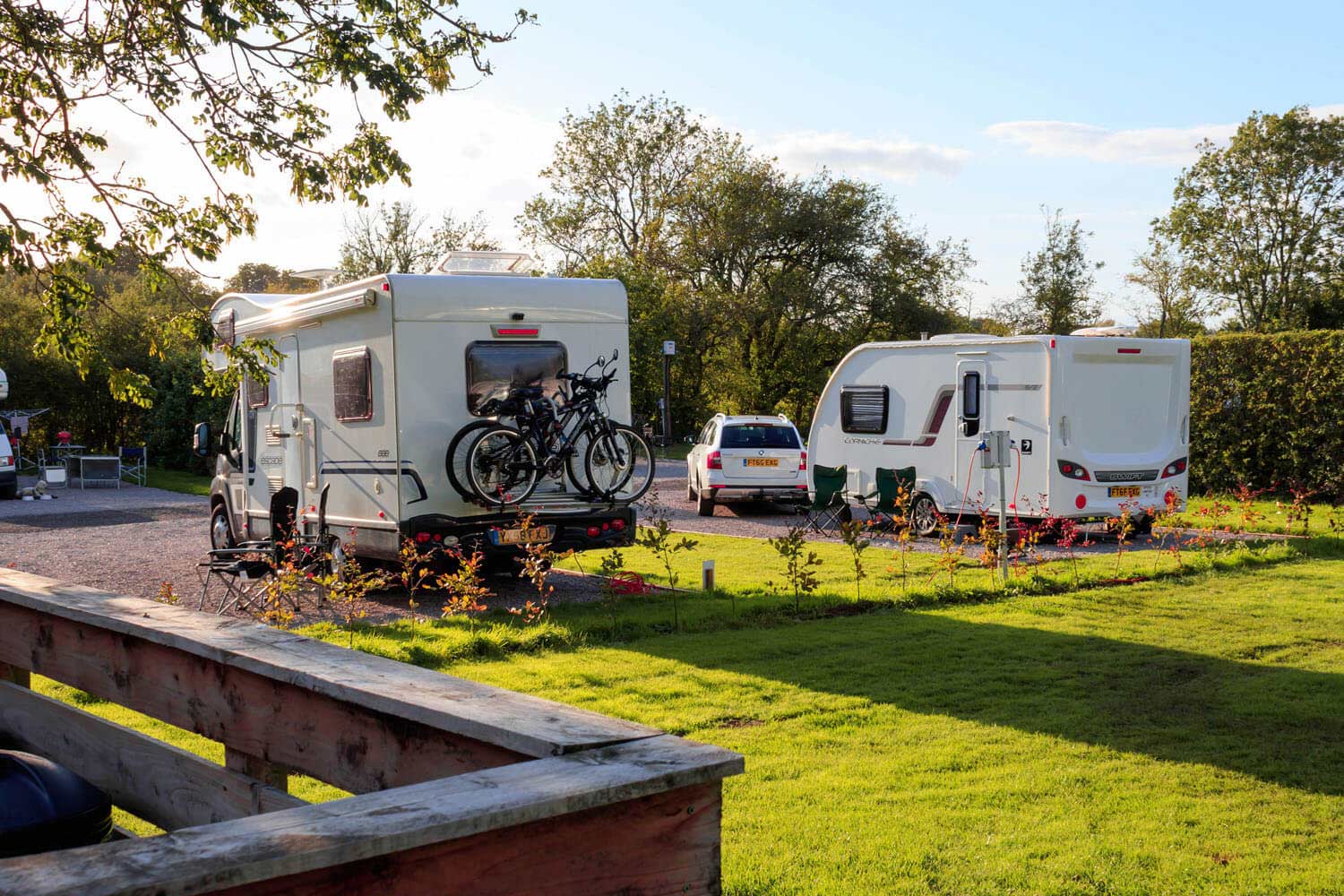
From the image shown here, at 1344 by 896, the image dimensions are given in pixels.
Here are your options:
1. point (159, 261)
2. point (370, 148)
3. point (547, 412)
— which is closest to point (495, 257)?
point (547, 412)

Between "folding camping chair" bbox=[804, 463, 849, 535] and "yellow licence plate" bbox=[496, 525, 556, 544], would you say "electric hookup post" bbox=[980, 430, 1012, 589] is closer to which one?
"yellow licence plate" bbox=[496, 525, 556, 544]

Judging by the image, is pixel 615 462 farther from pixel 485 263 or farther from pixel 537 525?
pixel 485 263

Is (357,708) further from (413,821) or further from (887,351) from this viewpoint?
(887,351)

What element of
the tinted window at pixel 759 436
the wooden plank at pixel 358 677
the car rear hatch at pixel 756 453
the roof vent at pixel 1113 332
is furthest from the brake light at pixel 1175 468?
the wooden plank at pixel 358 677

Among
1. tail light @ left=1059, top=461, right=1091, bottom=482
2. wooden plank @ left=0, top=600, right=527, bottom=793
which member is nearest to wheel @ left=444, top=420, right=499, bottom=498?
wooden plank @ left=0, top=600, right=527, bottom=793

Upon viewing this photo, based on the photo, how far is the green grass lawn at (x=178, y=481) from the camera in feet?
84.4

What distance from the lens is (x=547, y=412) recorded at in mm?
10852

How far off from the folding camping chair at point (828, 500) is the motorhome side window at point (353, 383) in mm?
6938

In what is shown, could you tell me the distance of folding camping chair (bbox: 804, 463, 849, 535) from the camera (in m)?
16.3

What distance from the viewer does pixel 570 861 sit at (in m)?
1.77

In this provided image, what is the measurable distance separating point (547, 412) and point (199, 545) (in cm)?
758

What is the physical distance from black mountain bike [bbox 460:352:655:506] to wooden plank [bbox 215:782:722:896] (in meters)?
8.65

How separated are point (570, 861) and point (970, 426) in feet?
46.1

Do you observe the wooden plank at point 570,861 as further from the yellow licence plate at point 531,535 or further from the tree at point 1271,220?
the tree at point 1271,220
